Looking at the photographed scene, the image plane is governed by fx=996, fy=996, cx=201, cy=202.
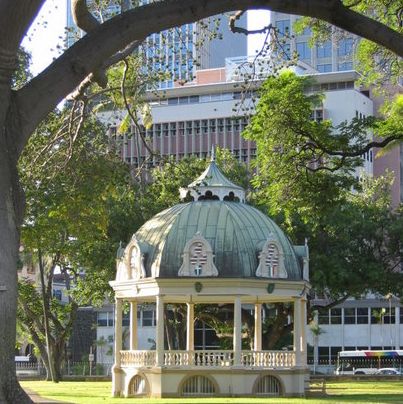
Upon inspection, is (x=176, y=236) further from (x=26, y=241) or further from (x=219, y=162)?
(x=219, y=162)

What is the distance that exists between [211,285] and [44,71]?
69.0ft

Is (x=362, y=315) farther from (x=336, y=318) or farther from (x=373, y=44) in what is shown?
(x=373, y=44)

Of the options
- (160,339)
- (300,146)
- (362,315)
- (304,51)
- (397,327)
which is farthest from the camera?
(304,51)

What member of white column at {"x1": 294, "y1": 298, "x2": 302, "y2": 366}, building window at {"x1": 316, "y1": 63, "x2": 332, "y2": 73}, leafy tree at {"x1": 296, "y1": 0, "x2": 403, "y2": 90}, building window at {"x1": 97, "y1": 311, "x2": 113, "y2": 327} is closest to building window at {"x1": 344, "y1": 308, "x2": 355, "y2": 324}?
building window at {"x1": 97, "y1": 311, "x2": 113, "y2": 327}

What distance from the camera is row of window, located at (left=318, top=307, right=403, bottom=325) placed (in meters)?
94.7

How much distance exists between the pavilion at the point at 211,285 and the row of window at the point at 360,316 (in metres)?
57.9

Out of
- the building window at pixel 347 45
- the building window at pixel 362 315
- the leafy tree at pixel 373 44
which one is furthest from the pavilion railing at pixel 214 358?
the building window at pixel 362 315

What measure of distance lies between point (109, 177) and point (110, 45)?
1011 centimetres

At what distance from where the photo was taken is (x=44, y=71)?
50.2 ft

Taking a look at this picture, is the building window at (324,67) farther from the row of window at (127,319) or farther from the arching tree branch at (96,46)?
the arching tree branch at (96,46)

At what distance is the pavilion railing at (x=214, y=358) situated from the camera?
3600cm

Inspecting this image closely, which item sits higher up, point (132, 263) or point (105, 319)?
point (132, 263)

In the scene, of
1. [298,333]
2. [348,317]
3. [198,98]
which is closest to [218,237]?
[298,333]

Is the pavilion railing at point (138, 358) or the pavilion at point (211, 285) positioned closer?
the pavilion at point (211, 285)
